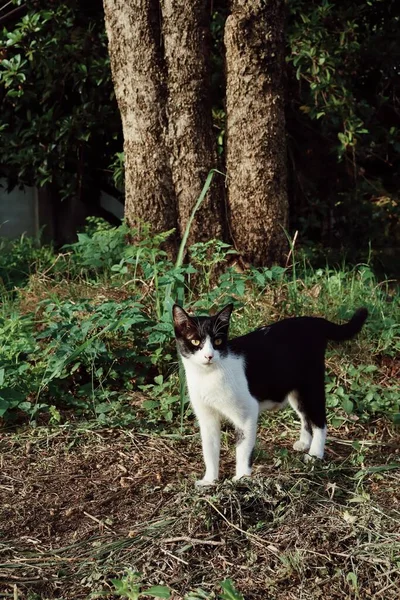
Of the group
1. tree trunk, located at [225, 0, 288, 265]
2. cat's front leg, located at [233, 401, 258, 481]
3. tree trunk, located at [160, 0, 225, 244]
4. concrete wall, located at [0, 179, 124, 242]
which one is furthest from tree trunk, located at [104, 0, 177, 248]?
concrete wall, located at [0, 179, 124, 242]

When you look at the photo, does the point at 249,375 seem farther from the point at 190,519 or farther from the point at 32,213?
the point at 32,213

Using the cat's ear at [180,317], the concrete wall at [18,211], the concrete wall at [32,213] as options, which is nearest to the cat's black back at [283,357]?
the cat's ear at [180,317]

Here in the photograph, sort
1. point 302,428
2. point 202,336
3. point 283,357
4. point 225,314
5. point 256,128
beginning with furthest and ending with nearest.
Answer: point 256,128 < point 302,428 < point 283,357 < point 225,314 < point 202,336

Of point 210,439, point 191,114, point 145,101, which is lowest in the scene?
point 210,439

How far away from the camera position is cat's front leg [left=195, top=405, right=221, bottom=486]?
3816mm

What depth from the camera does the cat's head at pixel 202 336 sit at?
3686 mm

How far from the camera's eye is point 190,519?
10.9 feet

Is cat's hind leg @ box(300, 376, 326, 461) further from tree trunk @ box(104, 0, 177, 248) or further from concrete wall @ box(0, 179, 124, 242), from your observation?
concrete wall @ box(0, 179, 124, 242)

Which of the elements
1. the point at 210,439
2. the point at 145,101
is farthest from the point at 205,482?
the point at 145,101

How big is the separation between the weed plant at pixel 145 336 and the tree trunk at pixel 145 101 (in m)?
0.27

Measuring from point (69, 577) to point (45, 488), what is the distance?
89 centimetres

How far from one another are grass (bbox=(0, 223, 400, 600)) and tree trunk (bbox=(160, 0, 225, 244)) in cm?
32

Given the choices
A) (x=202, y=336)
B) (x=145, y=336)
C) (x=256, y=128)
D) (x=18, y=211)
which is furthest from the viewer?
(x=18, y=211)

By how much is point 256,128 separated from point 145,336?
5.90ft
